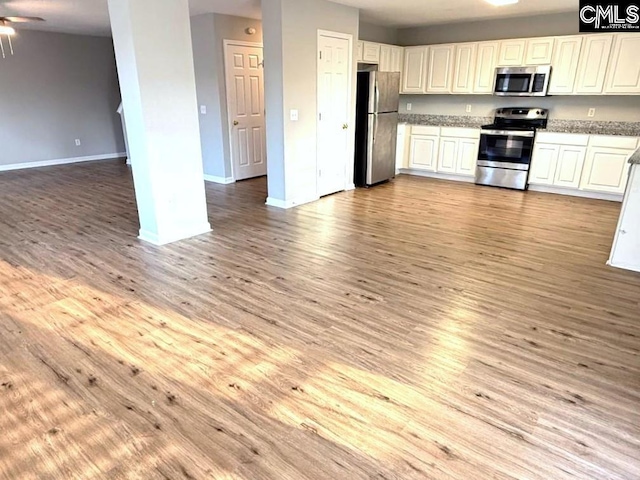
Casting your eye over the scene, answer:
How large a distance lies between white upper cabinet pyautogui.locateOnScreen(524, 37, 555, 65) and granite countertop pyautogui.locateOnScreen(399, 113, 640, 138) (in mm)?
915

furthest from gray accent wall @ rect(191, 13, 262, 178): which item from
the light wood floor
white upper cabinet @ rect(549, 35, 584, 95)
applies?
white upper cabinet @ rect(549, 35, 584, 95)

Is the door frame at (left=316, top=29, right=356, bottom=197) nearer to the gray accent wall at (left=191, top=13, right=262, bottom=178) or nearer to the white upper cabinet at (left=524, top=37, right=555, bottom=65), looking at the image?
the gray accent wall at (left=191, top=13, right=262, bottom=178)

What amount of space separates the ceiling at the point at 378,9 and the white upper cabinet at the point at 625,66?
75 centimetres

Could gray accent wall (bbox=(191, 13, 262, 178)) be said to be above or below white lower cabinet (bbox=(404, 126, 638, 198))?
above

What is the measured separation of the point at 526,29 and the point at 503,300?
195 inches

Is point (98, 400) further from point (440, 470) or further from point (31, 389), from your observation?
point (440, 470)

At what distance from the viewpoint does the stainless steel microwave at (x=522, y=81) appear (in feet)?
19.0

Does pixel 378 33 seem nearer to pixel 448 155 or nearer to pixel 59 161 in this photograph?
pixel 448 155

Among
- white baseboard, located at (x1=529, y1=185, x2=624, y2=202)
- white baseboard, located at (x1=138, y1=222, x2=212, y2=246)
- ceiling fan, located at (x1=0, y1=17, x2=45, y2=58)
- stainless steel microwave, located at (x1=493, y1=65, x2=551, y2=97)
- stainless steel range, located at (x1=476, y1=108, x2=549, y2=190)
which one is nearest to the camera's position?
white baseboard, located at (x1=138, y1=222, x2=212, y2=246)

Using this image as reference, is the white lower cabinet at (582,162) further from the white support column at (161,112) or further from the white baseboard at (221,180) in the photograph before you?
the white support column at (161,112)

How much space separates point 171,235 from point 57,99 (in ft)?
19.4

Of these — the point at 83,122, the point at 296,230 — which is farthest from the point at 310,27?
the point at 83,122

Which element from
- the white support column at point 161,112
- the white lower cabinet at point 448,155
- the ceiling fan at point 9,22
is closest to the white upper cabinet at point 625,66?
the white lower cabinet at point 448,155

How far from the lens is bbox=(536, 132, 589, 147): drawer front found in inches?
220
